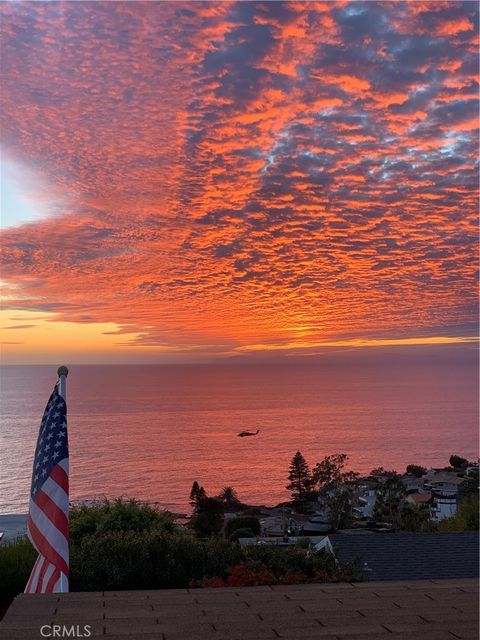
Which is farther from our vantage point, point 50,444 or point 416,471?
point 416,471

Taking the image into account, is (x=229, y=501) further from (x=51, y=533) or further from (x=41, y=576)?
(x=51, y=533)

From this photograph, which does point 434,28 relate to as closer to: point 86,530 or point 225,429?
point 86,530

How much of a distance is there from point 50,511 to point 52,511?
3 centimetres

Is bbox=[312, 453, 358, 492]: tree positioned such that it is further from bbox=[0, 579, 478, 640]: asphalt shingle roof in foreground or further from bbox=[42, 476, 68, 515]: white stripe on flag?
bbox=[0, 579, 478, 640]: asphalt shingle roof in foreground

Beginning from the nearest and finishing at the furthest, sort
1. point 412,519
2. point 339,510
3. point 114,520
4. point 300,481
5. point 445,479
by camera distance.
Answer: point 114,520
point 412,519
point 339,510
point 300,481
point 445,479

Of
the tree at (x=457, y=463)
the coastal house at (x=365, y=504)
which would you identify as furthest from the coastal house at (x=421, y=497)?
the tree at (x=457, y=463)

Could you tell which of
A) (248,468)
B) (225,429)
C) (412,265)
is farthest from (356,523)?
(225,429)

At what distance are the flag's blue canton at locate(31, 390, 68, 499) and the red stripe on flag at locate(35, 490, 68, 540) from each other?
0.44 ft

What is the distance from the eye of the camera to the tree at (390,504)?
44844mm

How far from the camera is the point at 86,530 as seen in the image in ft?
46.6

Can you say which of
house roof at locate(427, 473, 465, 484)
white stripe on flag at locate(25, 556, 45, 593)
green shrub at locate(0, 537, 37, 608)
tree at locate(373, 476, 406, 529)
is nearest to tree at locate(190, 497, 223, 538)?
tree at locate(373, 476, 406, 529)

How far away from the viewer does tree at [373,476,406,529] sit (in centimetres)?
4484

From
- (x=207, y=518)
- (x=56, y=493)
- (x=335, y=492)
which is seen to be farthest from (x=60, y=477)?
(x=335, y=492)

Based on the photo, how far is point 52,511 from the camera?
7.88 m
